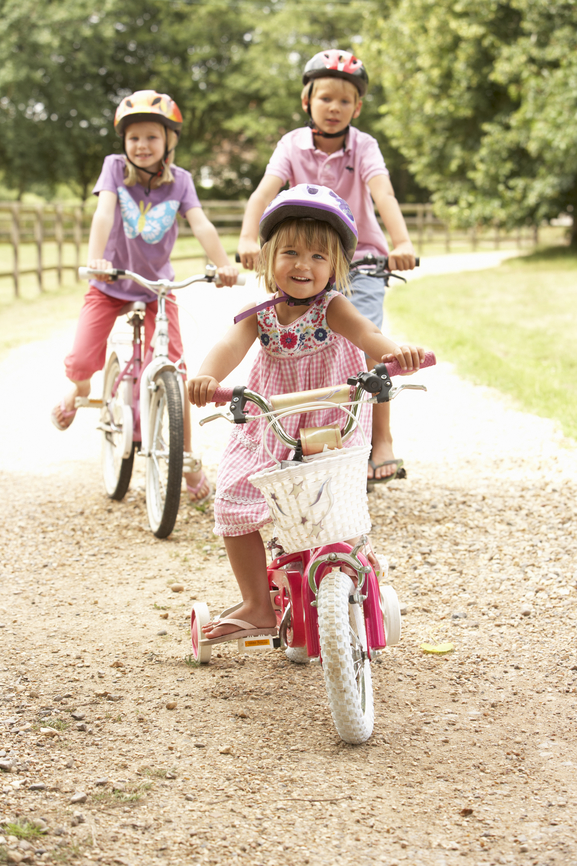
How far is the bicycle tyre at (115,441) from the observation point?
16.7 feet

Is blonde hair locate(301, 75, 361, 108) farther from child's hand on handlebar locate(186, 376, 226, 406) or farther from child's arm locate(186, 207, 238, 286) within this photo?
child's hand on handlebar locate(186, 376, 226, 406)

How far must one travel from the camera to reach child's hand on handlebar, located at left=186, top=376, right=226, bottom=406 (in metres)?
2.74

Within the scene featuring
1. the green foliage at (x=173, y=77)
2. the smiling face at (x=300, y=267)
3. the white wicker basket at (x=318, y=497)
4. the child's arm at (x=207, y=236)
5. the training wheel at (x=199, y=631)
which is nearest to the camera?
the white wicker basket at (x=318, y=497)

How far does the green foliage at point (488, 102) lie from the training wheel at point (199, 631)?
1657 cm

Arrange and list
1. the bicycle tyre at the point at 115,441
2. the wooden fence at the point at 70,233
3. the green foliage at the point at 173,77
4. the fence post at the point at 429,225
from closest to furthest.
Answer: the bicycle tyre at the point at 115,441, the wooden fence at the point at 70,233, the fence post at the point at 429,225, the green foliage at the point at 173,77

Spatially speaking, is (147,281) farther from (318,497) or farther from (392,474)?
(318,497)

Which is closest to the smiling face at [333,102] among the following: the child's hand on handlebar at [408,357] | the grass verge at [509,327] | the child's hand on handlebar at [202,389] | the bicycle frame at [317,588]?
the child's hand on handlebar at [408,357]

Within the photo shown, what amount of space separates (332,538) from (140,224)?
2934 mm

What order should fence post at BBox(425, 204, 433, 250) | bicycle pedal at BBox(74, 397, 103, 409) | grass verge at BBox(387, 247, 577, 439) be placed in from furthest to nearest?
fence post at BBox(425, 204, 433, 250) < grass verge at BBox(387, 247, 577, 439) < bicycle pedal at BBox(74, 397, 103, 409)

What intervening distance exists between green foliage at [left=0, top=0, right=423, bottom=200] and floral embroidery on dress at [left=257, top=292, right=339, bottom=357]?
34.8 metres

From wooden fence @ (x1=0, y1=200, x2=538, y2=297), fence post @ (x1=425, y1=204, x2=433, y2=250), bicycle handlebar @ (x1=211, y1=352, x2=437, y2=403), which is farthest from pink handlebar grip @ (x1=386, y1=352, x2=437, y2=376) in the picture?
fence post @ (x1=425, y1=204, x2=433, y2=250)

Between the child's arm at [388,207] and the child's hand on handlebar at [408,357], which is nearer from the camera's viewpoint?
the child's hand on handlebar at [408,357]

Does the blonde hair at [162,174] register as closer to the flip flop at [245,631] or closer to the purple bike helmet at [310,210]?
the purple bike helmet at [310,210]

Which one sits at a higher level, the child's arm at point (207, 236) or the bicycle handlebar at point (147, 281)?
the child's arm at point (207, 236)
